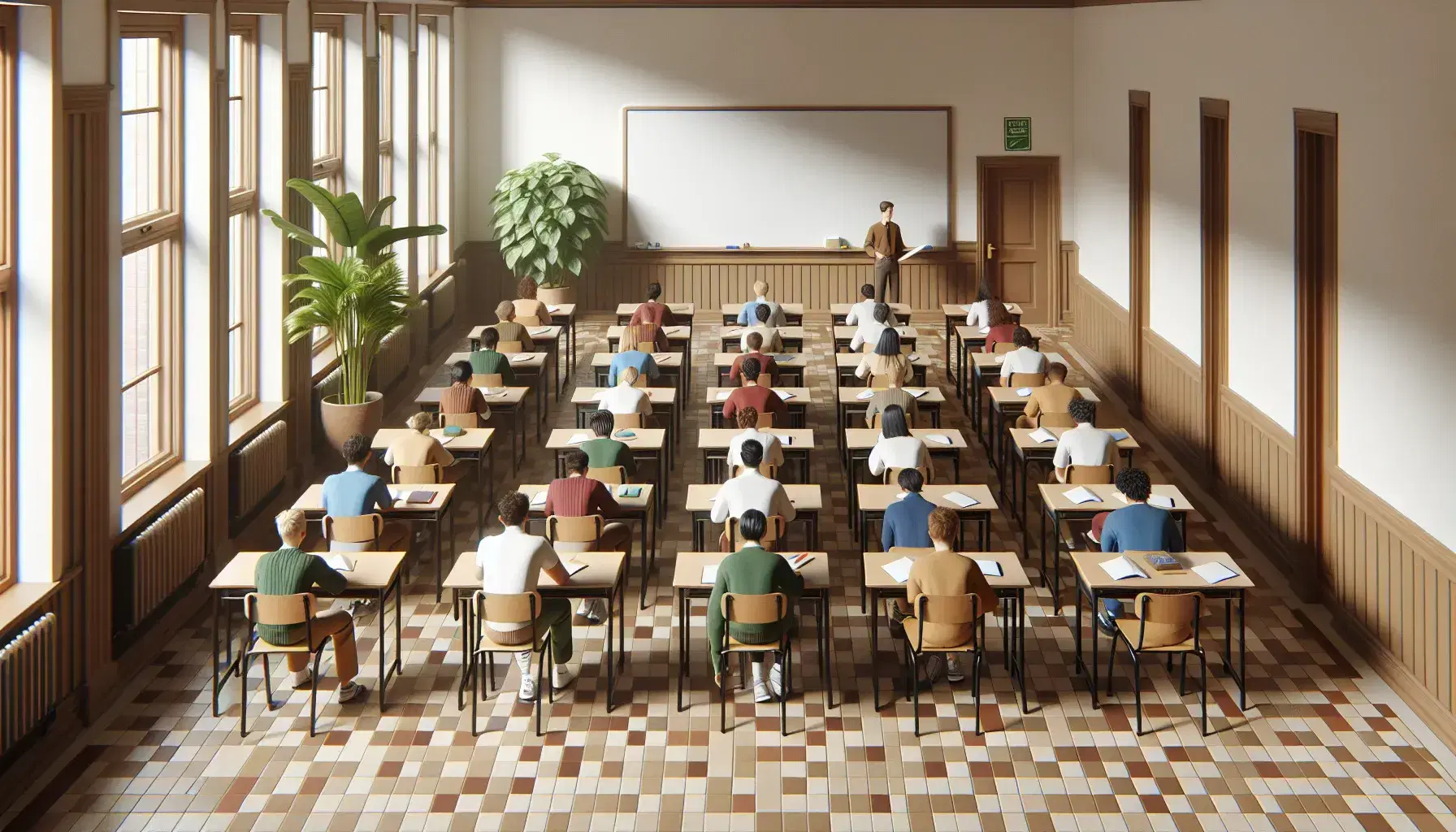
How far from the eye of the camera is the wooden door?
1753 centimetres

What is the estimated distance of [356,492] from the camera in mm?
8094

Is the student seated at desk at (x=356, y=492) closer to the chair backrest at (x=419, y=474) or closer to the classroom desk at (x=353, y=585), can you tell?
the classroom desk at (x=353, y=585)

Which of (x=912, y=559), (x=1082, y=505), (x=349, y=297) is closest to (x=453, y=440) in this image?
(x=349, y=297)

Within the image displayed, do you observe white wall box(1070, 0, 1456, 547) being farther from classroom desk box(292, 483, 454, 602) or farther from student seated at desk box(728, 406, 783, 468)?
classroom desk box(292, 483, 454, 602)

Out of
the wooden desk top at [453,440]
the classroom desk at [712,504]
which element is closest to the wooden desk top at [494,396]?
the wooden desk top at [453,440]

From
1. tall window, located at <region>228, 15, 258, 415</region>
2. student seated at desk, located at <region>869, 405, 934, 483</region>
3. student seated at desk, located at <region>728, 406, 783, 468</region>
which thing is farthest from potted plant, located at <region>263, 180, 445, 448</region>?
student seated at desk, located at <region>869, 405, 934, 483</region>

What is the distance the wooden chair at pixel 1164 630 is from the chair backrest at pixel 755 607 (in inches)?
63.1

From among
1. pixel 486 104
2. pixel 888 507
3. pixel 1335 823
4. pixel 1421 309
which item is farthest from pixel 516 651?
pixel 486 104

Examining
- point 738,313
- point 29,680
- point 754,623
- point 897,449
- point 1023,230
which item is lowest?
point 29,680

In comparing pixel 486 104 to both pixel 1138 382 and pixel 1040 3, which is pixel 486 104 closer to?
pixel 1040 3

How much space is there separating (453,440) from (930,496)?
125 inches

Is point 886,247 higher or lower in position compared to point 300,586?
higher

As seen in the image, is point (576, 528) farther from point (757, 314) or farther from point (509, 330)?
point (757, 314)

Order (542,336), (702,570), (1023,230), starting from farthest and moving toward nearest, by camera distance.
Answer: (1023,230)
(542,336)
(702,570)
